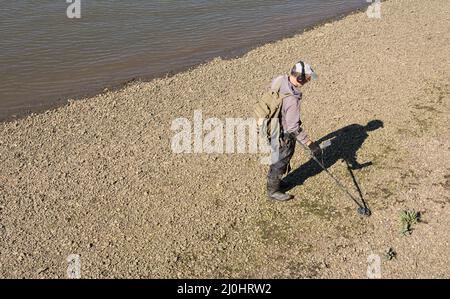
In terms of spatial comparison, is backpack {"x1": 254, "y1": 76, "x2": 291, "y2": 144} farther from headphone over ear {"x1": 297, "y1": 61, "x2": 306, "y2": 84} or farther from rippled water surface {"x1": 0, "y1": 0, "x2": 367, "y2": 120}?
rippled water surface {"x1": 0, "y1": 0, "x2": 367, "y2": 120}

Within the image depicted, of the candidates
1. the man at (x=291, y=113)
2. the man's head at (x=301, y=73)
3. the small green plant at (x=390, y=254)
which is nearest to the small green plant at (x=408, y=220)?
the small green plant at (x=390, y=254)

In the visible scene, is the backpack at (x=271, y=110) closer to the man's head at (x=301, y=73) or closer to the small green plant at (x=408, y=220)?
the man's head at (x=301, y=73)

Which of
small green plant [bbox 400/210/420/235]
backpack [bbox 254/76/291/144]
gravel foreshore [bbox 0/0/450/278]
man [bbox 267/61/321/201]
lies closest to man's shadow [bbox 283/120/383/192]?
gravel foreshore [bbox 0/0/450/278]

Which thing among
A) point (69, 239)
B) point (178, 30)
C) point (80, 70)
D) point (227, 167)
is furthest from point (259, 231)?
point (178, 30)

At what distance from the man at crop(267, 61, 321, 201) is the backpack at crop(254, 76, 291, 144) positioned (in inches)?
1.8

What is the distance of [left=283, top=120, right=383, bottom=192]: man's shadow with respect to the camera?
9.84 metres

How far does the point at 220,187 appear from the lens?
31.7ft

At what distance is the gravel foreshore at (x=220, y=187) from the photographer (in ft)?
26.3

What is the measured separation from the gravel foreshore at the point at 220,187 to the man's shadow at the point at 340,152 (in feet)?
0.17

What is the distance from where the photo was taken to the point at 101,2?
1986cm

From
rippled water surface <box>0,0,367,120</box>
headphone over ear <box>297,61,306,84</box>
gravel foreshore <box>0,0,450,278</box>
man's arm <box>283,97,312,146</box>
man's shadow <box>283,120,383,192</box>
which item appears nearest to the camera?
headphone over ear <box>297,61,306,84</box>

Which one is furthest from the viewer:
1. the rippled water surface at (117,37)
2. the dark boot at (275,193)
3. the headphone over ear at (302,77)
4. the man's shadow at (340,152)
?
the rippled water surface at (117,37)

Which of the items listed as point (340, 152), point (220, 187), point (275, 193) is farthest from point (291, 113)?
point (340, 152)
